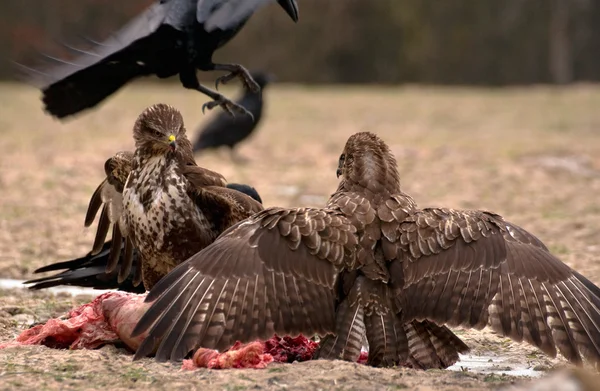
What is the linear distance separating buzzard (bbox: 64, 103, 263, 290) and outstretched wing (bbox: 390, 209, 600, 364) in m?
0.98

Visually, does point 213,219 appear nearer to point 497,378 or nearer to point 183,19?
point 183,19

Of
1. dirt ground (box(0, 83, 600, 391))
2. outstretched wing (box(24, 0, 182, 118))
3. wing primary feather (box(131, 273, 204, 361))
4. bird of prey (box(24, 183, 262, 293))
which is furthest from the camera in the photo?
bird of prey (box(24, 183, 262, 293))

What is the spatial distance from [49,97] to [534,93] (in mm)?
20597

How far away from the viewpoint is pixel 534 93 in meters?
25.5

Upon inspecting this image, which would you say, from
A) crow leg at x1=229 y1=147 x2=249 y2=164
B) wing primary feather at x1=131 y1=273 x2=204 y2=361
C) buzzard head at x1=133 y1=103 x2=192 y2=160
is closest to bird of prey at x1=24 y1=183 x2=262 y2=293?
buzzard head at x1=133 y1=103 x2=192 y2=160

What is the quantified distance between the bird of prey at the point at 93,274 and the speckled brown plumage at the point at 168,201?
1.58 ft

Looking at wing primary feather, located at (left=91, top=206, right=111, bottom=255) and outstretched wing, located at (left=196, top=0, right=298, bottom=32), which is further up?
outstretched wing, located at (left=196, top=0, right=298, bottom=32)

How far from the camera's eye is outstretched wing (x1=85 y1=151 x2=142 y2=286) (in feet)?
19.5

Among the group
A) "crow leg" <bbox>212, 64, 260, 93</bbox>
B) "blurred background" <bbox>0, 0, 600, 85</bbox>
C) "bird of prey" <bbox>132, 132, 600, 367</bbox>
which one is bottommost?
"bird of prey" <bbox>132, 132, 600, 367</bbox>

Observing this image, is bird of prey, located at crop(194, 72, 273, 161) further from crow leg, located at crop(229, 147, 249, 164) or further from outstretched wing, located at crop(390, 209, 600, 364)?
outstretched wing, located at crop(390, 209, 600, 364)

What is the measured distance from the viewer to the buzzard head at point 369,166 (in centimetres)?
511

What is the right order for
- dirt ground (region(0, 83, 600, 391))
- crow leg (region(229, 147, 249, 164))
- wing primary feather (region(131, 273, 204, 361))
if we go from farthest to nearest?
crow leg (region(229, 147, 249, 164)), wing primary feather (region(131, 273, 204, 361)), dirt ground (region(0, 83, 600, 391))

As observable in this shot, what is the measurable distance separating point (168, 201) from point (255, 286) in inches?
35.4

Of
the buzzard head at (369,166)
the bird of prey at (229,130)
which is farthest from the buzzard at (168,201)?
the bird of prey at (229,130)
